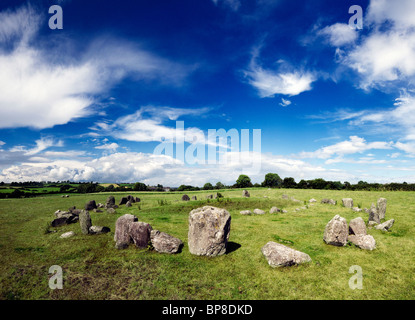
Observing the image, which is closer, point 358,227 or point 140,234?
point 140,234

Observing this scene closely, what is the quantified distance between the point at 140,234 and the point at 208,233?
4.62 m

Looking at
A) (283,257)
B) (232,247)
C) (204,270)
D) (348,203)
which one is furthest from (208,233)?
(348,203)

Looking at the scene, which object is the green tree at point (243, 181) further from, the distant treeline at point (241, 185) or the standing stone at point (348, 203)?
the standing stone at point (348, 203)

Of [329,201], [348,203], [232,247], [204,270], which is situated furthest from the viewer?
[329,201]

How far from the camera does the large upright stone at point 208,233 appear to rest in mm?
11898

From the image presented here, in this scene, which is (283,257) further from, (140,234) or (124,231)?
(124,231)

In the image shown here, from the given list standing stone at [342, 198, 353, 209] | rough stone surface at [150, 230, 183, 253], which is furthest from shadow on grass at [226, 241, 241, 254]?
standing stone at [342, 198, 353, 209]

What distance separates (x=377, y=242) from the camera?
13453 millimetres

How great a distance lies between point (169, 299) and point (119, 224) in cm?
781

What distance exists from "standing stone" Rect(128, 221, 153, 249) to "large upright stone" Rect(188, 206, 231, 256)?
311cm

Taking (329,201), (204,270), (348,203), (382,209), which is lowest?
(204,270)

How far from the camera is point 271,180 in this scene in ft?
285

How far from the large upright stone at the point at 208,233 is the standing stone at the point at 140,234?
311 centimetres

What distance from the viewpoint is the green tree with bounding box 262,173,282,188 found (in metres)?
85.8
